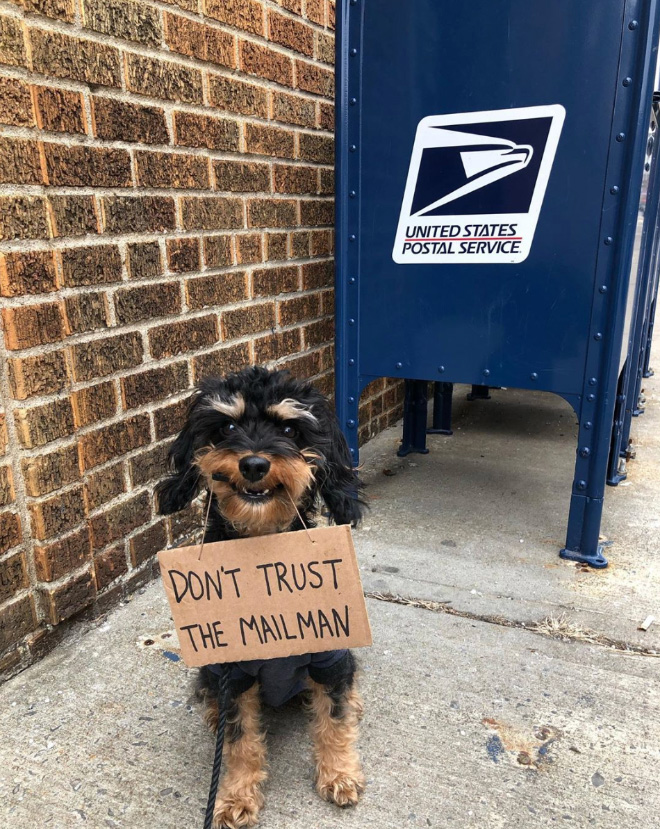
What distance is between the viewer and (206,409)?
1623 mm

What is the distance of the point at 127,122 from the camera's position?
2412mm

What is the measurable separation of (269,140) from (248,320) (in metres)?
0.91

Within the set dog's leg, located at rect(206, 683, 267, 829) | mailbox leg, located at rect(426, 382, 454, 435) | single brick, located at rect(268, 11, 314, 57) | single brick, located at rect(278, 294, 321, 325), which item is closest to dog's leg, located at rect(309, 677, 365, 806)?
dog's leg, located at rect(206, 683, 267, 829)

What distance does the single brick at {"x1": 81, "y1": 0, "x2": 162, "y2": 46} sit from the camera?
222cm

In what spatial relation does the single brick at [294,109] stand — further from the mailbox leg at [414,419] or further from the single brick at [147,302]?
the mailbox leg at [414,419]

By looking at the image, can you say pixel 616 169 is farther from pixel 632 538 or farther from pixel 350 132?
pixel 632 538

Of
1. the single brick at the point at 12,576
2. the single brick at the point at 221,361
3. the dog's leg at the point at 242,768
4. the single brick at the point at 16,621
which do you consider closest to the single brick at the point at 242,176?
the single brick at the point at 221,361

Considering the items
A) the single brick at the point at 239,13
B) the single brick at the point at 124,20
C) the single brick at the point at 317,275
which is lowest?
the single brick at the point at 317,275

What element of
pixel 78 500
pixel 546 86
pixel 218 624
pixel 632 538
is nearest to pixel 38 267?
pixel 78 500

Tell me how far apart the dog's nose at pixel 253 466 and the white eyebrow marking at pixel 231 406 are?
0.15m

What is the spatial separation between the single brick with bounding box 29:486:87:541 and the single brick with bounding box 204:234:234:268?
1.18 meters

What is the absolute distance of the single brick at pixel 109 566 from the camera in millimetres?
2543

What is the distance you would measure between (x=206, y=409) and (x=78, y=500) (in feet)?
3.34

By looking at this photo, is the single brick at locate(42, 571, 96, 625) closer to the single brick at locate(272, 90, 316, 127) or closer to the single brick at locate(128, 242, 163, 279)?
the single brick at locate(128, 242, 163, 279)
